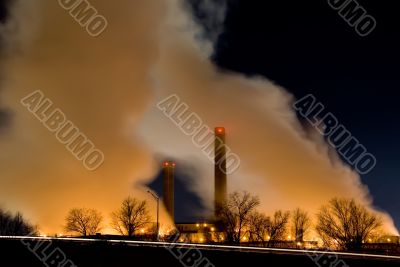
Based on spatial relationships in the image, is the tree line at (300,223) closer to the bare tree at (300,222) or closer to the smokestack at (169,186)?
the bare tree at (300,222)

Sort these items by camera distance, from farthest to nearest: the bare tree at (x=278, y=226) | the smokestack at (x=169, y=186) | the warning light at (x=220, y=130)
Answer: the smokestack at (x=169, y=186) < the warning light at (x=220, y=130) < the bare tree at (x=278, y=226)

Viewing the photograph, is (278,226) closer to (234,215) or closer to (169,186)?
(234,215)

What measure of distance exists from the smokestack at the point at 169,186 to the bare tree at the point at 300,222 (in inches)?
1314

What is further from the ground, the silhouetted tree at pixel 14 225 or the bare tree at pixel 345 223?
the bare tree at pixel 345 223

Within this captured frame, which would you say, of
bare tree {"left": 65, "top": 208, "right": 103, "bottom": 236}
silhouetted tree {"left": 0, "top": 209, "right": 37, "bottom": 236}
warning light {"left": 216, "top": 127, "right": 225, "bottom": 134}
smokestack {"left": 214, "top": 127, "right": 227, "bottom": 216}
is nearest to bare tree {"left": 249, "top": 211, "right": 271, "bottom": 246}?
smokestack {"left": 214, "top": 127, "right": 227, "bottom": 216}

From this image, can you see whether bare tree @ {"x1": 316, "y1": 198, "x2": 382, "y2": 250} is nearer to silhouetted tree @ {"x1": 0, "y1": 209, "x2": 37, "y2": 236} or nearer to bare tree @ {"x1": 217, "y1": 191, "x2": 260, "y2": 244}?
bare tree @ {"x1": 217, "y1": 191, "x2": 260, "y2": 244}

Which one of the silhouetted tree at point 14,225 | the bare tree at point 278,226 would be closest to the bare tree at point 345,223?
the bare tree at point 278,226

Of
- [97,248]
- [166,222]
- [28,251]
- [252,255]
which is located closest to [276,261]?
[252,255]

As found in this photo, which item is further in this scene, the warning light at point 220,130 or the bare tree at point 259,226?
the warning light at point 220,130

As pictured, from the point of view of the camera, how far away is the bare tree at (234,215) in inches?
3354

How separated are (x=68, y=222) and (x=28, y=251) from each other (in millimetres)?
64279

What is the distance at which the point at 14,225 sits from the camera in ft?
338

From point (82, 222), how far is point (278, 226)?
137 feet

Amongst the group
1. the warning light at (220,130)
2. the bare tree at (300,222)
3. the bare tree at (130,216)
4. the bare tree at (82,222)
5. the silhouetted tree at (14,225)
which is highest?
the warning light at (220,130)
